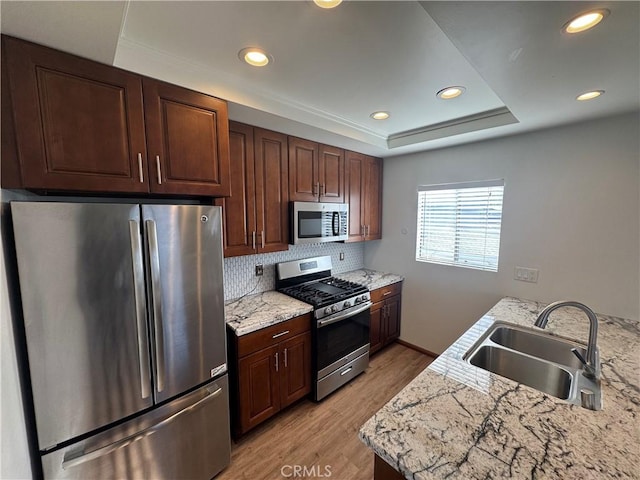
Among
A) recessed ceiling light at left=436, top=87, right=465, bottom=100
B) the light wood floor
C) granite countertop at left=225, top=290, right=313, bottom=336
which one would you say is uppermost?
recessed ceiling light at left=436, top=87, right=465, bottom=100

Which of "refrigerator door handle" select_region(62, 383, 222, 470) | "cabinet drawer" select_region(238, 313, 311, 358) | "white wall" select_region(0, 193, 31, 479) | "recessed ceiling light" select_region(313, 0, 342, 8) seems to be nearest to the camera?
"white wall" select_region(0, 193, 31, 479)

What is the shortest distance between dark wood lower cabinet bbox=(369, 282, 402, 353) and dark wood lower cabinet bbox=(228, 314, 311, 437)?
979mm

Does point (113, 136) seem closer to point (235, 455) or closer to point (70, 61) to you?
point (70, 61)

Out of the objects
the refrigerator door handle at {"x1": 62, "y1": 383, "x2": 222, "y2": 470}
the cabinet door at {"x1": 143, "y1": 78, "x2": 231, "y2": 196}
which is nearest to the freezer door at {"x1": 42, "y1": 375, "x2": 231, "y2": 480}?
the refrigerator door handle at {"x1": 62, "y1": 383, "x2": 222, "y2": 470}

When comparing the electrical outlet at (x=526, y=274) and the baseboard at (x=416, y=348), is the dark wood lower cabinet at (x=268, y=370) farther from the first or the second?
the electrical outlet at (x=526, y=274)

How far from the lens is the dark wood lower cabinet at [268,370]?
1852 mm

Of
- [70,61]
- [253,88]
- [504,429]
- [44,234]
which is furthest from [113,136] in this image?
[504,429]

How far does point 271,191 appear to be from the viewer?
2250 mm

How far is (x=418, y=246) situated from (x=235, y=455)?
2.62 meters

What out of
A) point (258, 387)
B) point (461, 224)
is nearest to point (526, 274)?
point (461, 224)

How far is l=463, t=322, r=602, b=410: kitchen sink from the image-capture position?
1.20 meters

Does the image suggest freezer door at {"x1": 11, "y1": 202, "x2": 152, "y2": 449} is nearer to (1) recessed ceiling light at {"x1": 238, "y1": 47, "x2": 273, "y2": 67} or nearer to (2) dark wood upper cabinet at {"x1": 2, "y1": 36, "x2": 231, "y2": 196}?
(2) dark wood upper cabinet at {"x1": 2, "y1": 36, "x2": 231, "y2": 196}

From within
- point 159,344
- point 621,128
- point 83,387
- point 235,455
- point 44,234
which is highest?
point 621,128

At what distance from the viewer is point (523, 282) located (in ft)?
7.96
